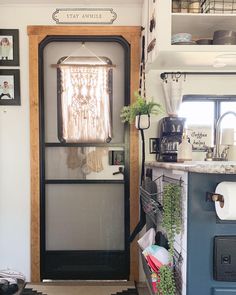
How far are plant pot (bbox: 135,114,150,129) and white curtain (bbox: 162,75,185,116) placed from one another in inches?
9.4

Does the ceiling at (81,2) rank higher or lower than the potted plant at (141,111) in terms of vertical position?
higher

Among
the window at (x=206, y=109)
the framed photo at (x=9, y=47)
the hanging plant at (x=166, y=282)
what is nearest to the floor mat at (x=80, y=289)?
the hanging plant at (x=166, y=282)

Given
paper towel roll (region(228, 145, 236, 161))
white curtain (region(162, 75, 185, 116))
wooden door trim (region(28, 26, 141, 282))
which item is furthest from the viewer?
wooden door trim (region(28, 26, 141, 282))

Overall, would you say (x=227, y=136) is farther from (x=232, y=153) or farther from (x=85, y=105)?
(x=85, y=105)

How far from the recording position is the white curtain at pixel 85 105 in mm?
2955

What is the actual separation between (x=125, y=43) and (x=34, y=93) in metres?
0.91

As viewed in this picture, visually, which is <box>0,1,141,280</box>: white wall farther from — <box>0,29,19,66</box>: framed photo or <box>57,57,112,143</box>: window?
<box>57,57,112,143</box>: window

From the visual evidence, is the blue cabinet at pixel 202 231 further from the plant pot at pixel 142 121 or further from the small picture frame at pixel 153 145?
the small picture frame at pixel 153 145

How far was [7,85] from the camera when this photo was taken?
2.93m

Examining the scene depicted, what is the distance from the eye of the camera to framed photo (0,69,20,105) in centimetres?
292

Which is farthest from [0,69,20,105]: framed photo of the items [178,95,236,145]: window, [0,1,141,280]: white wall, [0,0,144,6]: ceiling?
[178,95,236,145]: window

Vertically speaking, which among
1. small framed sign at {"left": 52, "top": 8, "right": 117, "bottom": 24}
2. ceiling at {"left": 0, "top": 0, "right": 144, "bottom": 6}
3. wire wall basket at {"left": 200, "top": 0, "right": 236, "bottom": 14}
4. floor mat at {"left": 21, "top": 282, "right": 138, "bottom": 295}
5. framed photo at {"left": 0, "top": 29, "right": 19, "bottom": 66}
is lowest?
floor mat at {"left": 21, "top": 282, "right": 138, "bottom": 295}

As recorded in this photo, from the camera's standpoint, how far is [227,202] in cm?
141

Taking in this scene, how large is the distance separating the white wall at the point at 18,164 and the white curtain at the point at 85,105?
1.12ft
